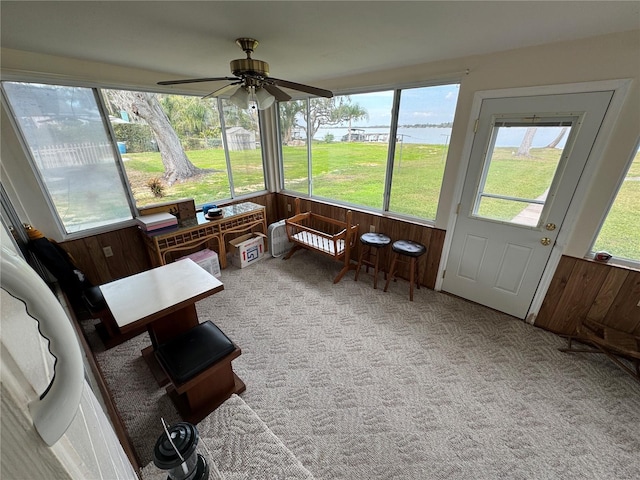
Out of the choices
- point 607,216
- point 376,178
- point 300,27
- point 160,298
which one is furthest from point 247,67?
point 607,216

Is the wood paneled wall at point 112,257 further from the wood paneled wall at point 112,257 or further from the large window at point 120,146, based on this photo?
the large window at point 120,146

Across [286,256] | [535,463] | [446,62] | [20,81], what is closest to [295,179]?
[286,256]

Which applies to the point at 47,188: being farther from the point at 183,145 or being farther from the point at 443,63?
the point at 443,63

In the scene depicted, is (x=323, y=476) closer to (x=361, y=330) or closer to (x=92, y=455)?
(x=361, y=330)

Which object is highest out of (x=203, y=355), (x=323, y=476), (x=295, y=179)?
(x=295, y=179)

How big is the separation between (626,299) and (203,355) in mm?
3139

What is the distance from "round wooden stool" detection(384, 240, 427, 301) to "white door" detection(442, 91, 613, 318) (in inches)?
14.4

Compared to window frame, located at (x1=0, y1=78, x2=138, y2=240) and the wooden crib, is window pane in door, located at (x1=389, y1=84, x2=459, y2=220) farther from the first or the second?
window frame, located at (x1=0, y1=78, x2=138, y2=240)

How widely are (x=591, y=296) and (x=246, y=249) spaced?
11.6 feet

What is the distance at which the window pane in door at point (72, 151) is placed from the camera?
2244 mm

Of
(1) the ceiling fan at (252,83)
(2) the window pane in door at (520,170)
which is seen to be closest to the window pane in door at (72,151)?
(1) the ceiling fan at (252,83)

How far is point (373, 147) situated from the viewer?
320cm

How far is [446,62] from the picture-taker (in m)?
2.35

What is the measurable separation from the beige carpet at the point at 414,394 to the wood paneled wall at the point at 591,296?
0.84ft
